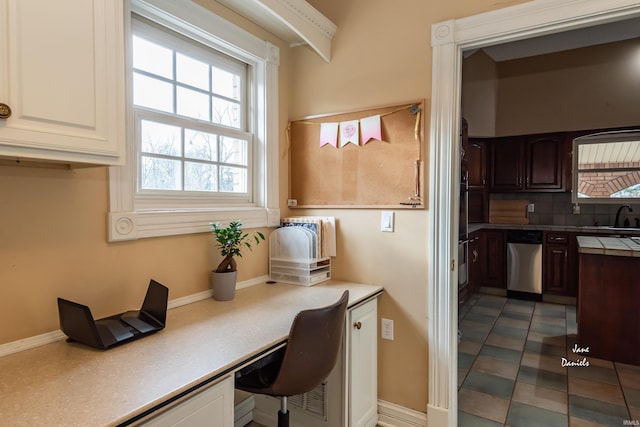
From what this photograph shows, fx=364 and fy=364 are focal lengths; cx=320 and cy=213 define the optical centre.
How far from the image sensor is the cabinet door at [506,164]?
16.7 feet

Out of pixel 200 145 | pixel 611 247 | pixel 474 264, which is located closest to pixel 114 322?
pixel 200 145

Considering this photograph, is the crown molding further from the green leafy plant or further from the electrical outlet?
the electrical outlet

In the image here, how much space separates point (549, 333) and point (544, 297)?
4.44 ft

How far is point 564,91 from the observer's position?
198 inches

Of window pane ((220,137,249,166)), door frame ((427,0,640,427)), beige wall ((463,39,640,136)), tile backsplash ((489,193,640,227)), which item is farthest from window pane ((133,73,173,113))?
tile backsplash ((489,193,640,227))

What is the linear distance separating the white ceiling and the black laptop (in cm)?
442

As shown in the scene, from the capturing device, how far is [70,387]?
982 mm

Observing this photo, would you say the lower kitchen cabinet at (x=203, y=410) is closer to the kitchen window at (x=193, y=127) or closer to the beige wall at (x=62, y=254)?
the beige wall at (x=62, y=254)

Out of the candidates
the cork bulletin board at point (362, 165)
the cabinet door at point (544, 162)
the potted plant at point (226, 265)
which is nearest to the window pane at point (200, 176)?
the potted plant at point (226, 265)

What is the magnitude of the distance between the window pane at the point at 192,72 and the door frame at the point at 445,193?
4.06ft

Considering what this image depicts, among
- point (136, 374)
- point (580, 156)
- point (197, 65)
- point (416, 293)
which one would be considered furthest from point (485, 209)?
point (136, 374)

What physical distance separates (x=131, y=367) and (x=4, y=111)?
2.58 ft

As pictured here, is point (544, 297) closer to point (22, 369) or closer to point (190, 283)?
point (190, 283)

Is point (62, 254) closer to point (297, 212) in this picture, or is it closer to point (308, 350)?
point (308, 350)
